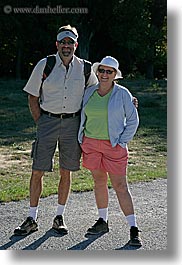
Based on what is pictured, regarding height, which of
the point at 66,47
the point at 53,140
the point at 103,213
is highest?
the point at 66,47

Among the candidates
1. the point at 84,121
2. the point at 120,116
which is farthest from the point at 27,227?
the point at 120,116

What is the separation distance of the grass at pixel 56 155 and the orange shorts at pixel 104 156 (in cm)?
A: 169

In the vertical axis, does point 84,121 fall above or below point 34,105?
below

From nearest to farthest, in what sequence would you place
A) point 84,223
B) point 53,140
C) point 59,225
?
1. point 53,140
2. point 59,225
3. point 84,223

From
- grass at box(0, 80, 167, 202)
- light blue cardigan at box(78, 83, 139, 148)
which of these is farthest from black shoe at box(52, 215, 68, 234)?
grass at box(0, 80, 167, 202)

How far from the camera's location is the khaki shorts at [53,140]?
16.1ft

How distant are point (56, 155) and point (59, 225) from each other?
14.8 feet

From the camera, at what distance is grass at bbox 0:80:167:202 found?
719 centimetres

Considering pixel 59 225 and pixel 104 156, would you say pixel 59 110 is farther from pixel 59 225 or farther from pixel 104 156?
pixel 59 225

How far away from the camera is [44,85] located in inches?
189

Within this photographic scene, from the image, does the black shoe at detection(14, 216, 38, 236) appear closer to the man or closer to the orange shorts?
the man

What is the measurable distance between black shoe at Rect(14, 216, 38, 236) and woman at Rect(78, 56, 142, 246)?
Result: 72 centimetres

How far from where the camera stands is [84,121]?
190 inches

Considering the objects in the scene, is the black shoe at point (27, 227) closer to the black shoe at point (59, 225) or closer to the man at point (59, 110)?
the man at point (59, 110)
